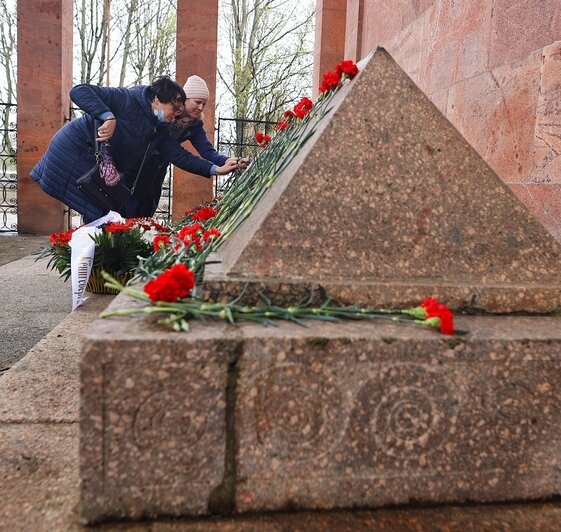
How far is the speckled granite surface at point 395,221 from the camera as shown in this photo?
1.62 metres

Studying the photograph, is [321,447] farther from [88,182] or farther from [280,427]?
[88,182]

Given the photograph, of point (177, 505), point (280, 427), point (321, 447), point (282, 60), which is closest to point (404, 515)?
point (321, 447)

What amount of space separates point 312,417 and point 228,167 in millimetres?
3185

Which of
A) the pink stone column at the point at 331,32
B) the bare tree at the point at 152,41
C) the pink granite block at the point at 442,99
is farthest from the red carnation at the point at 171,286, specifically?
the bare tree at the point at 152,41

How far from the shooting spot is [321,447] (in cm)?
143

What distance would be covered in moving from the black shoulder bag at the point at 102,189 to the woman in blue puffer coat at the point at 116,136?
0.18 ft

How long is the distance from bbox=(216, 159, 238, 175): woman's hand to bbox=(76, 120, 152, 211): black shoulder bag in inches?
22.7

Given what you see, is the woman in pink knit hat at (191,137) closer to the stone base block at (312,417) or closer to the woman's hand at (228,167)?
the woman's hand at (228,167)

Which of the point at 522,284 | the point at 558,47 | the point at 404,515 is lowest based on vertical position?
the point at 404,515

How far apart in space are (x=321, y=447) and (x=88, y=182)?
3.32 meters

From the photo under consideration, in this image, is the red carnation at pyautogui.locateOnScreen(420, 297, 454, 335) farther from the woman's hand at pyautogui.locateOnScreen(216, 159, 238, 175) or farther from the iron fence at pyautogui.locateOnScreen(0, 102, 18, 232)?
the iron fence at pyautogui.locateOnScreen(0, 102, 18, 232)

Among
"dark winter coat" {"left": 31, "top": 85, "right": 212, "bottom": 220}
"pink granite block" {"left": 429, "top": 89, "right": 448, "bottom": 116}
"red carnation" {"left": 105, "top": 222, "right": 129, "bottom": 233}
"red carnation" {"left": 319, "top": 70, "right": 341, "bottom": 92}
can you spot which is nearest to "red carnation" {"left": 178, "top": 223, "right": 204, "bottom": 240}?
"red carnation" {"left": 319, "top": 70, "right": 341, "bottom": 92}

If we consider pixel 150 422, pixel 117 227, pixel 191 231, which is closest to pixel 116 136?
pixel 117 227

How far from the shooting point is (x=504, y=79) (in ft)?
11.4
